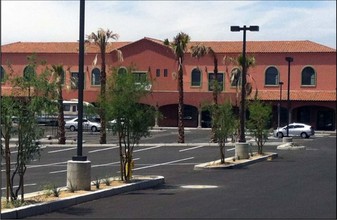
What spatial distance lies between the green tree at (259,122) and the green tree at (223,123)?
5.00m

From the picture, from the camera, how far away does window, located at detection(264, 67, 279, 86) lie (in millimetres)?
68375

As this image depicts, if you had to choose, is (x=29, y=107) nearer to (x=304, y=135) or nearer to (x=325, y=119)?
(x=304, y=135)

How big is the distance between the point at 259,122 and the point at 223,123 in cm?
634

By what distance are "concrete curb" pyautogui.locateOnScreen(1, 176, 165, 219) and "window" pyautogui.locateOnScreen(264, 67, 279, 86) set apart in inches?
1920

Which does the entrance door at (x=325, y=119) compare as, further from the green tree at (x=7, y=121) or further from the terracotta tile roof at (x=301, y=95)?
the green tree at (x=7, y=121)

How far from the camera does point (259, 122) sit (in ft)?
114

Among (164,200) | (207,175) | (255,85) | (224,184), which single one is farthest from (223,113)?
(255,85)

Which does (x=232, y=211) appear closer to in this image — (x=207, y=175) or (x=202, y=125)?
(x=207, y=175)

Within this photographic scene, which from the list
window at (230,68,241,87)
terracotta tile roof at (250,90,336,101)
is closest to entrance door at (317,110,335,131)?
terracotta tile roof at (250,90,336,101)

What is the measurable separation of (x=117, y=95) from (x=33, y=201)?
5724mm

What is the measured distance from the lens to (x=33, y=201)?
1520 centimetres

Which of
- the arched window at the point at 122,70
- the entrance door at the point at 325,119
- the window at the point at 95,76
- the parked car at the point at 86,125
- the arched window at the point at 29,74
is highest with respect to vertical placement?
the window at the point at 95,76

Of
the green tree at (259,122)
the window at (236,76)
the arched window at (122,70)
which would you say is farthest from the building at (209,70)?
the arched window at (122,70)

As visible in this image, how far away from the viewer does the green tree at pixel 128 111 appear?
66.5 feet
